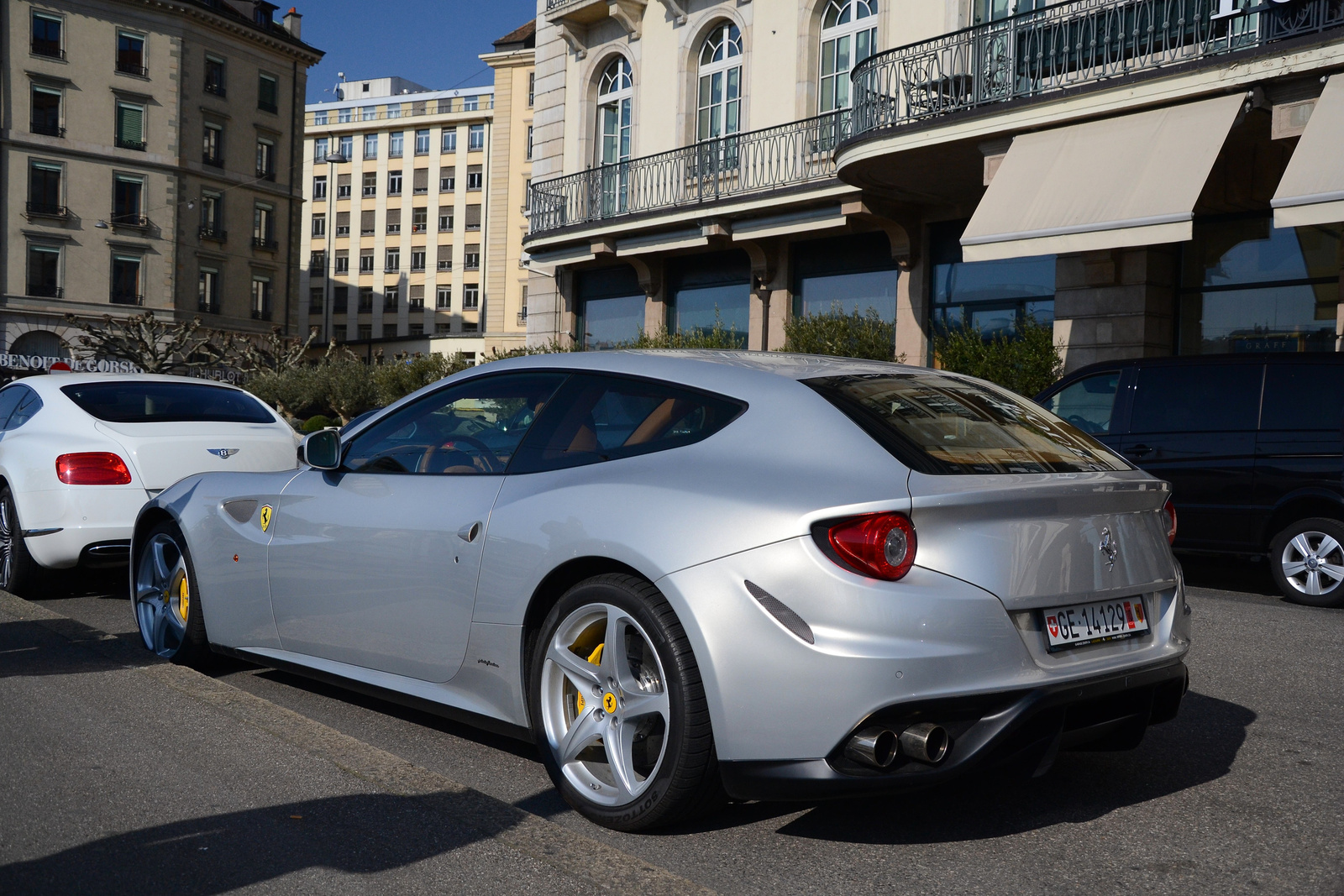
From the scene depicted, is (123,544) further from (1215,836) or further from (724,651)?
(1215,836)

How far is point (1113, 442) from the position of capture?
31.2ft

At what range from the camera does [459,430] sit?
173 inches

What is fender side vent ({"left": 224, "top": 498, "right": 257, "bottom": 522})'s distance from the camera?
5.02 m

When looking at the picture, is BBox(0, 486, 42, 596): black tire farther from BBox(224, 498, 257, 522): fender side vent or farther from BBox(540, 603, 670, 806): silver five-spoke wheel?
BBox(540, 603, 670, 806): silver five-spoke wheel

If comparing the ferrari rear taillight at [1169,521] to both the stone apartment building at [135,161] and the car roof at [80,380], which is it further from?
the stone apartment building at [135,161]

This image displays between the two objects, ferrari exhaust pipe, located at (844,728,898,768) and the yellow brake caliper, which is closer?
ferrari exhaust pipe, located at (844,728,898,768)

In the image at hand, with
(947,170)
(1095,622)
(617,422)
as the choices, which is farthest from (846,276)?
(1095,622)

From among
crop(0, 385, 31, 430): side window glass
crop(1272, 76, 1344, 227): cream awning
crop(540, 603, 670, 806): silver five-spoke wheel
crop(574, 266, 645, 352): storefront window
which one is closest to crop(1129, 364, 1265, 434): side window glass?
crop(1272, 76, 1344, 227): cream awning

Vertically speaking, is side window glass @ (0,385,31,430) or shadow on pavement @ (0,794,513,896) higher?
side window glass @ (0,385,31,430)

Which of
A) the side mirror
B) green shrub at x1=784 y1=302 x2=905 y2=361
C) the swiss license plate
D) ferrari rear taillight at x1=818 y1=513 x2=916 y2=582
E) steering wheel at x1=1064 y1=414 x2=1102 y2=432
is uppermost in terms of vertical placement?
green shrub at x1=784 y1=302 x2=905 y2=361

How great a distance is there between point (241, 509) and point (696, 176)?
1739 cm

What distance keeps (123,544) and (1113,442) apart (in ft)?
22.7

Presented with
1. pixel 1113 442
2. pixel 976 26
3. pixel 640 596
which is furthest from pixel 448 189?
pixel 640 596

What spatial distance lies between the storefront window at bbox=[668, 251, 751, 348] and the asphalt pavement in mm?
17330
